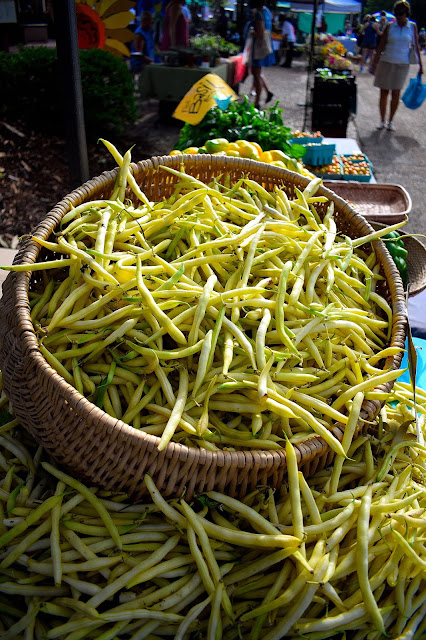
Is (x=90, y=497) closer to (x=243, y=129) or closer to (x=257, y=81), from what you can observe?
(x=243, y=129)

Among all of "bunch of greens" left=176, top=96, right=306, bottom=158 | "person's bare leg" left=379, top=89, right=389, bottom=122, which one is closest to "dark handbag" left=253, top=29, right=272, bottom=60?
"person's bare leg" left=379, top=89, right=389, bottom=122

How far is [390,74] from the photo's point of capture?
28.8ft

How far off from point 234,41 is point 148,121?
27.4ft

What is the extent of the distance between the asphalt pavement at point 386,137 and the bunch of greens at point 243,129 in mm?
1891

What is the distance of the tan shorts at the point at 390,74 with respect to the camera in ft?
28.5

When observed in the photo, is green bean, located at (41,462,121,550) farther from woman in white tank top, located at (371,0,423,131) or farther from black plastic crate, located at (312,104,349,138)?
woman in white tank top, located at (371,0,423,131)

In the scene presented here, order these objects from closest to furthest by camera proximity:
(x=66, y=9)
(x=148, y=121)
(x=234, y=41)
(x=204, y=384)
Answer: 1. (x=204, y=384)
2. (x=66, y=9)
3. (x=148, y=121)
4. (x=234, y=41)

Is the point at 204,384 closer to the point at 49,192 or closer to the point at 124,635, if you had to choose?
the point at 124,635

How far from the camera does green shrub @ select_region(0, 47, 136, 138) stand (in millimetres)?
6148

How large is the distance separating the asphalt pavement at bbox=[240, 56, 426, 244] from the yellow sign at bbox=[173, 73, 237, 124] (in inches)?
93.8

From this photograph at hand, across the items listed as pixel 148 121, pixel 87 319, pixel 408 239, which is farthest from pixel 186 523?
pixel 148 121

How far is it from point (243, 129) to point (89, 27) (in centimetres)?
160

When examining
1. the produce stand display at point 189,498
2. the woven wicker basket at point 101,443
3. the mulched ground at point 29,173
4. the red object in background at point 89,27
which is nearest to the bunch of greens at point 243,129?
the red object in background at point 89,27

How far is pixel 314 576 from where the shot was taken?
1.51 m
